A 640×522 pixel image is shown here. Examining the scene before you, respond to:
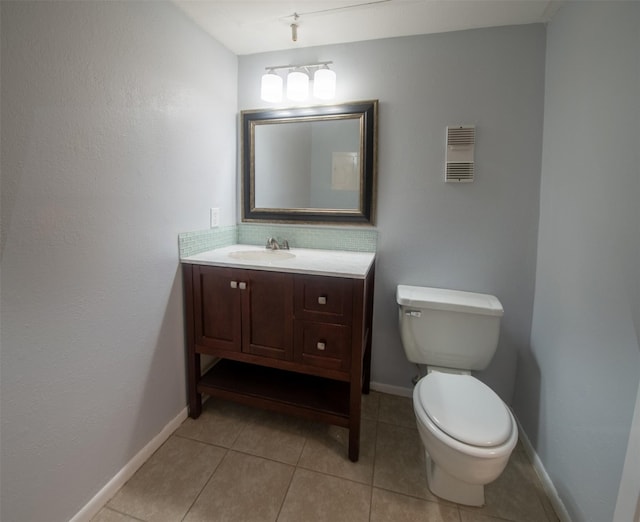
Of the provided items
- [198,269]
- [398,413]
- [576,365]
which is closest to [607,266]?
[576,365]

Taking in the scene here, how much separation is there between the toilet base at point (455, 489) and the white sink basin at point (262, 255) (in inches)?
Result: 49.2

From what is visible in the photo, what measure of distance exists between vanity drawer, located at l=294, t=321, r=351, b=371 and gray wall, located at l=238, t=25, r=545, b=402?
0.57 meters

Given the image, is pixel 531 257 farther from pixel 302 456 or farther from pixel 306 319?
pixel 302 456

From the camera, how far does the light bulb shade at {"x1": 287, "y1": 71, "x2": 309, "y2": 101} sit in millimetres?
1733

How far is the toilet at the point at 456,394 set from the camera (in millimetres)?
1066

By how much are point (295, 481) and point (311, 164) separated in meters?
1.67

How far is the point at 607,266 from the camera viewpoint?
3.40 ft

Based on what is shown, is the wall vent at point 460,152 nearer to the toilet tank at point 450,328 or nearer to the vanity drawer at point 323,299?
the toilet tank at point 450,328

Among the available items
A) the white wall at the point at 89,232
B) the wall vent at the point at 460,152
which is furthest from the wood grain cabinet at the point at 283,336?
the wall vent at the point at 460,152

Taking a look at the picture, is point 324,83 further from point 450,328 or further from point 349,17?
point 450,328

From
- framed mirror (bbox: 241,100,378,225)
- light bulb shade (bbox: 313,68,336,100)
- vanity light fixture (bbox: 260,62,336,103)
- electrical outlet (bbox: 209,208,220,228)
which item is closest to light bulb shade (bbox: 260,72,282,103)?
vanity light fixture (bbox: 260,62,336,103)

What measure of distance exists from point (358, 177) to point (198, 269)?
104 cm

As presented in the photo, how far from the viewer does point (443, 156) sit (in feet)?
5.56

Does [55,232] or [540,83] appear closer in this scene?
[55,232]
